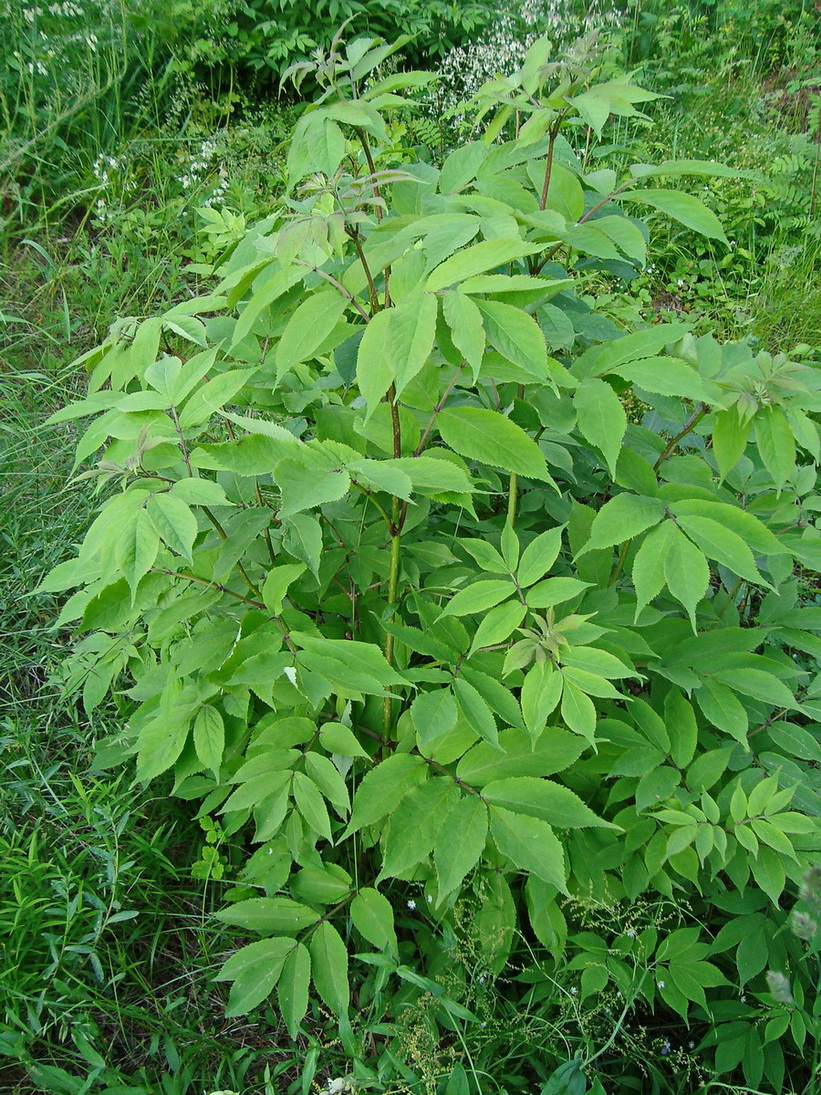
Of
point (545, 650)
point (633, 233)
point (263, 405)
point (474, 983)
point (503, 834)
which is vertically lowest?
point (474, 983)

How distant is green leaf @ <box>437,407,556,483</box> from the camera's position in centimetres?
133

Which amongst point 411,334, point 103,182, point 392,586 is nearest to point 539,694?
point 392,586

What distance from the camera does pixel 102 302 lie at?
356 cm

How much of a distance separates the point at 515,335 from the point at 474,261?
0.12 m

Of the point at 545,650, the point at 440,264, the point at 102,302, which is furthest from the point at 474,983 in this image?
the point at 102,302

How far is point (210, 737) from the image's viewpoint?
168 centimetres

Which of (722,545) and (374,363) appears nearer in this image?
(374,363)

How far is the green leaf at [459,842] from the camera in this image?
4.55 feet

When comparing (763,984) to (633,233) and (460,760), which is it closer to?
(460,760)

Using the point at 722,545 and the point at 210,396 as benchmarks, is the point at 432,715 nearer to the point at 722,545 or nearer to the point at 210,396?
the point at 722,545

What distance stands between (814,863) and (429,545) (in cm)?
94

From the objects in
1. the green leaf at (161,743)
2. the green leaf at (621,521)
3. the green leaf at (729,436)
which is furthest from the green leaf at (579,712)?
the green leaf at (161,743)

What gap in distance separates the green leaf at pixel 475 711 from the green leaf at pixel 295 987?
60cm

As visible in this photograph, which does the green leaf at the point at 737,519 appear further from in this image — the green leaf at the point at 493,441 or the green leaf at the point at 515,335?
the green leaf at the point at 515,335
